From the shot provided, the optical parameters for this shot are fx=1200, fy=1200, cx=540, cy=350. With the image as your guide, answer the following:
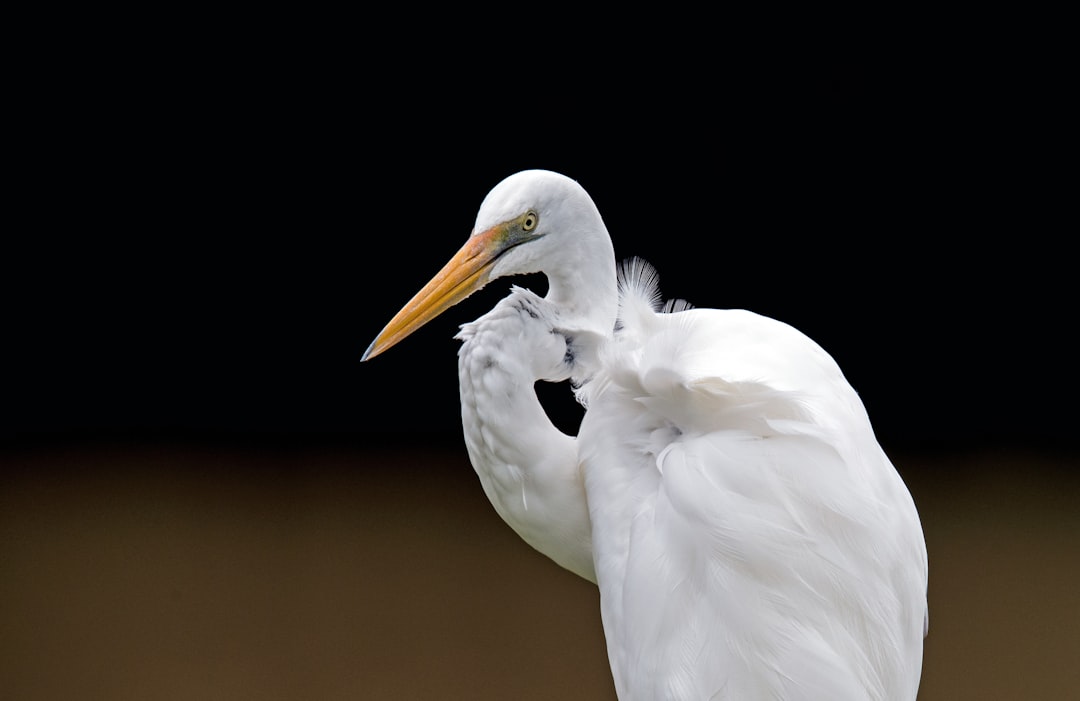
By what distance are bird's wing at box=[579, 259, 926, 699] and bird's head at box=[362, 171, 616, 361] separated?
110 millimetres

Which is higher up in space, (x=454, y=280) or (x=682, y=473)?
(x=454, y=280)

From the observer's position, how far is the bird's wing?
1295mm

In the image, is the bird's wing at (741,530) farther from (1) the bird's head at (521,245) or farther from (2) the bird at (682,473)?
(1) the bird's head at (521,245)

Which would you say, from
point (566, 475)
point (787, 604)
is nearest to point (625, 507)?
point (566, 475)

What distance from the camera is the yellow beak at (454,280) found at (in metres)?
1.51

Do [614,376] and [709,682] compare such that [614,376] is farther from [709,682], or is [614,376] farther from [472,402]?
[709,682]

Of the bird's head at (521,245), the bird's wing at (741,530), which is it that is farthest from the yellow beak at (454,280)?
the bird's wing at (741,530)

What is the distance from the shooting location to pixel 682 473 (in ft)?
4.41

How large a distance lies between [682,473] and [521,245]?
37 centimetres

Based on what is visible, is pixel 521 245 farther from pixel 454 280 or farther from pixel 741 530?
pixel 741 530

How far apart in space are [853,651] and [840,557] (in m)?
0.11

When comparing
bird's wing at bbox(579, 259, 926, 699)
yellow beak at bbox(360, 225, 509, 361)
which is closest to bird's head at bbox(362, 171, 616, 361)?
yellow beak at bbox(360, 225, 509, 361)

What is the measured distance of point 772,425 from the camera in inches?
53.3

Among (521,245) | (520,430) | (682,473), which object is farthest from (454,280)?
(682,473)
